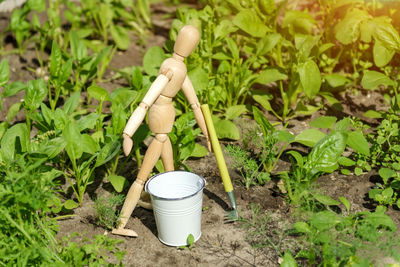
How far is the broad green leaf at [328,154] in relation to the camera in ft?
8.59

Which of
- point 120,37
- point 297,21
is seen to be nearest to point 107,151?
point 297,21

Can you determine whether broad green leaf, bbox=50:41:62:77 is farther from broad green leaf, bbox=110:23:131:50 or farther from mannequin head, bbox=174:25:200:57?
broad green leaf, bbox=110:23:131:50

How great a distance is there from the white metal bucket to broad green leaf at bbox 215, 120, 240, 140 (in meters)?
0.73

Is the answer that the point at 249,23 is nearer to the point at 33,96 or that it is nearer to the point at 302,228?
the point at 33,96

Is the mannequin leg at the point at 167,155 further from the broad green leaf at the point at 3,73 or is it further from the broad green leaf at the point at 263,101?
Result: the broad green leaf at the point at 3,73

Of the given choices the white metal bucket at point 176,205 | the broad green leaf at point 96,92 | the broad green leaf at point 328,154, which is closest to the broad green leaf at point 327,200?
the broad green leaf at point 328,154

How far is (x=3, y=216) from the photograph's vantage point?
7.03 feet

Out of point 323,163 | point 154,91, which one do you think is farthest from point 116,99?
point 323,163

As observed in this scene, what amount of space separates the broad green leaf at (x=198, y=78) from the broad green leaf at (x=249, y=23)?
453 mm

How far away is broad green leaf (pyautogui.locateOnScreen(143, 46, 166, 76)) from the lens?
3453mm

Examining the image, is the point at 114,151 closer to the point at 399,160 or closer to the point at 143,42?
the point at 399,160

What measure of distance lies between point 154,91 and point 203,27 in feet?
5.22

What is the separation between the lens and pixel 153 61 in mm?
3475

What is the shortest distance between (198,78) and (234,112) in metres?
0.37
